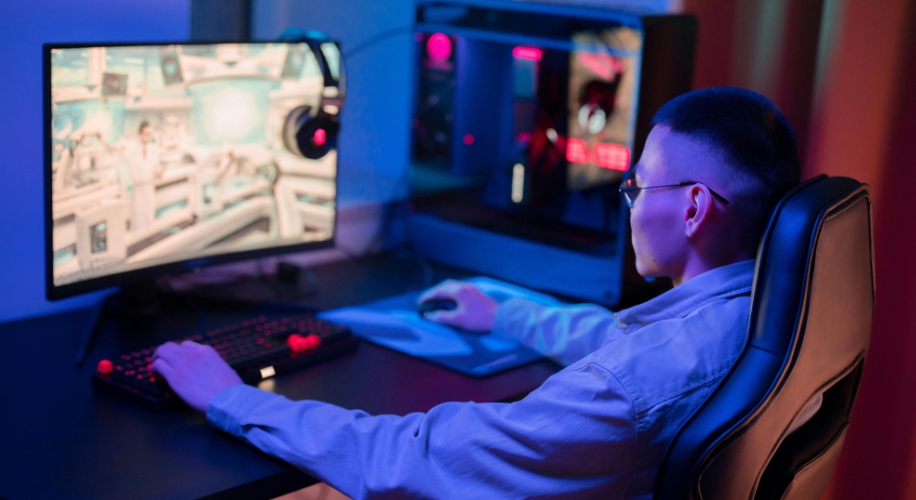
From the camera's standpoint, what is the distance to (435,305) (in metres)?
1.51

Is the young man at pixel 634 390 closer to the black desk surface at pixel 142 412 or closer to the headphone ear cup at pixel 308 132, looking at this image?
the black desk surface at pixel 142 412

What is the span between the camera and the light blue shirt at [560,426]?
83 centimetres

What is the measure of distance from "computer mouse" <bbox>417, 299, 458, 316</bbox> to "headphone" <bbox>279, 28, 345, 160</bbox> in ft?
1.04

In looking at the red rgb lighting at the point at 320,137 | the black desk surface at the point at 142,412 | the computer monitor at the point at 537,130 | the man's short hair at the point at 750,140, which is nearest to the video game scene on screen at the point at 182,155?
the red rgb lighting at the point at 320,137

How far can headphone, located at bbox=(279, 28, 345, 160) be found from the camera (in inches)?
59.2

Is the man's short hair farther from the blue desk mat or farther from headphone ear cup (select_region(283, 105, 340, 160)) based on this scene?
headphone ear cup (select_region(283, 105, 340, 160))

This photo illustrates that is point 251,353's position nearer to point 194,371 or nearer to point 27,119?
point 194,371

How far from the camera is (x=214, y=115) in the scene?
4.58ft

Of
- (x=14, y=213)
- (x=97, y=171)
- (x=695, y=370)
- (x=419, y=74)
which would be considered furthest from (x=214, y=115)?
(x=695, y=370)

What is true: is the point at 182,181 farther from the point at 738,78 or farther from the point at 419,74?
the point at 738,78

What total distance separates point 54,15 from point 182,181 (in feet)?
1.04

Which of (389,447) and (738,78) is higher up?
(738,78)

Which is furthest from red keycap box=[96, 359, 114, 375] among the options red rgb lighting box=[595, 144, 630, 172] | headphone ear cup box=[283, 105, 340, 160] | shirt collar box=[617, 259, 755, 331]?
red rgb lighting box=[595, 144, 630, 172]

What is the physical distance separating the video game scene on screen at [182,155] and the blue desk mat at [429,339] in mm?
188
